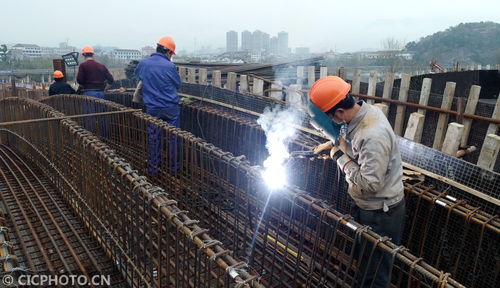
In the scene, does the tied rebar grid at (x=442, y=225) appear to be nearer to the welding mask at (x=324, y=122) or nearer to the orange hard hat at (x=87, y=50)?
the welding mask at (x=324, y=122)

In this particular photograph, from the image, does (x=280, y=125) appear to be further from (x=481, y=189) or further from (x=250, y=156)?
(x=481, y=189)

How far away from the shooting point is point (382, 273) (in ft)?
9.36

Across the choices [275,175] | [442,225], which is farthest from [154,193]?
[442,225]

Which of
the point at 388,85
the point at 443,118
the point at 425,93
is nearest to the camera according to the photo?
the point at 443,118

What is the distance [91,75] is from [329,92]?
6.53 metres

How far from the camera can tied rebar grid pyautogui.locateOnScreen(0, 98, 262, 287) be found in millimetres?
2217

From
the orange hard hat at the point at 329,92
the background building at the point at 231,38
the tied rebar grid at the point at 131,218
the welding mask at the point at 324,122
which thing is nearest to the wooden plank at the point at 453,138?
the welding mask at the point at 324,122

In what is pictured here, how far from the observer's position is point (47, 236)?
3664 millimetres

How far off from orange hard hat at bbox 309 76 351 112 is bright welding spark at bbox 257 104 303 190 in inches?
36.8

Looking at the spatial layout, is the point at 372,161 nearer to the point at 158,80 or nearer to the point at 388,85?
the point at 158,80

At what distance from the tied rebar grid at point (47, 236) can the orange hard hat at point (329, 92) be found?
2.42m

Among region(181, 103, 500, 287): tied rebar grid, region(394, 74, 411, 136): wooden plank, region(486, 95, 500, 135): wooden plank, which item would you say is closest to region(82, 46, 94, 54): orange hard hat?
region(181, 103, 500, 287): tied rebar grid

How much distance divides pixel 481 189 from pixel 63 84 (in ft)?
29.3

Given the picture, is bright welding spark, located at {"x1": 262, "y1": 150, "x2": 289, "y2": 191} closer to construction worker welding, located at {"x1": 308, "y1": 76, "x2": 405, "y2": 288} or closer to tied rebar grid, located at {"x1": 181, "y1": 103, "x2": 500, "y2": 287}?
tied rebar grid, located at {"x1": 181, "y1": 103, "x2": 500, "y2": 287}
